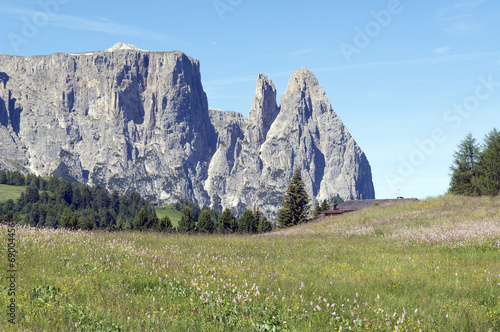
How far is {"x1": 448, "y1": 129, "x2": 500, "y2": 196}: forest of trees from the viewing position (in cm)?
6838

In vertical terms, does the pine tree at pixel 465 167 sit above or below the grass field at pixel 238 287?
above

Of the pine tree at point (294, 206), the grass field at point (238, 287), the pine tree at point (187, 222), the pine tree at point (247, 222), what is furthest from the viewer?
the pine tree at point (247, 222)

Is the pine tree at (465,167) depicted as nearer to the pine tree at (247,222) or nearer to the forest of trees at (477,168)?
the forest of trees at (477,168)

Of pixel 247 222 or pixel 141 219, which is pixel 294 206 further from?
pixel 141 219

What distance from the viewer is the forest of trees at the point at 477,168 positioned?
68375 mm

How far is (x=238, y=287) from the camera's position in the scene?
988cm

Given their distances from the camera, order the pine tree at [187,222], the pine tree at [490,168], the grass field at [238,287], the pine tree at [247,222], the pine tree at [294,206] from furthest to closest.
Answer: the pine tree at [247,222] < the pine tree at [187,222] < the pine tree at [294,206] < the pine tree at [490,168] < the grass field at [238,287]

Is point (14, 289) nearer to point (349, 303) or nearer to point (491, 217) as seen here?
point (349, 303)

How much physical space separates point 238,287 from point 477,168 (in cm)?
7551

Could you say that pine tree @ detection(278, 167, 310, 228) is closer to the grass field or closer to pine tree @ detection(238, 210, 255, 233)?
pine tree @ detection(238, 210, 255, 233)

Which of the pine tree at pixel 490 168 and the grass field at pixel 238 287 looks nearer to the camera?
the grass field at pixel 238 287

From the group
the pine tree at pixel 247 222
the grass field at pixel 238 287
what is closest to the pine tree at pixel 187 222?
the pine tree at pixel 247 222

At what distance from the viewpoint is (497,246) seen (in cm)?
1758

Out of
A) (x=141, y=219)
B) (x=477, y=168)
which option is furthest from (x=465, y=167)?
(x=141, y=219)
